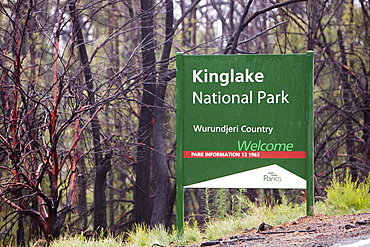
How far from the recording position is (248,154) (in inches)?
262

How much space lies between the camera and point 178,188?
6637mm

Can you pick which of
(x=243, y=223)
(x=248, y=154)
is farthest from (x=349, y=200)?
(x=248, y=154)

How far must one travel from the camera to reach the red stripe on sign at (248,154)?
21.8 ft

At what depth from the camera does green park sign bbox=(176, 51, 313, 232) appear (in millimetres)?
6645

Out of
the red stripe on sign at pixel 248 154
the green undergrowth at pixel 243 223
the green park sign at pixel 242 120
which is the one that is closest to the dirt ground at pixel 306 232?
the green undergrowth at pixel 243 223

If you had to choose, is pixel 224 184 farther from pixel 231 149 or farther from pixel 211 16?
pixel 211 16

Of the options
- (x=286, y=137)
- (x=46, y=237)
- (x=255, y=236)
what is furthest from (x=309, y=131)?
(x=46, y=237)

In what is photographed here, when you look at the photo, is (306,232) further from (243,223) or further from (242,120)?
(242,120)

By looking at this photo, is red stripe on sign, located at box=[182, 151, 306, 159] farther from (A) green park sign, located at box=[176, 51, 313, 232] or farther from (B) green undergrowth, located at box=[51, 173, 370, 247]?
(B) green undergrowth, located at box=[51, 173, 370, 247]

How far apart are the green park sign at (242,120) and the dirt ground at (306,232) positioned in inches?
17.1

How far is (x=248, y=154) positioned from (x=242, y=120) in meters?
0.44

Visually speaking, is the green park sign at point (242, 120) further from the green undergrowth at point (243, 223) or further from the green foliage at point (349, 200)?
the green foliage at point (349, 200)

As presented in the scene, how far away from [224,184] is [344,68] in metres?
10.1

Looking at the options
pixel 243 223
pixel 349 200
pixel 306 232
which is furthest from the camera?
pixel 349 200
